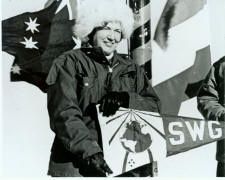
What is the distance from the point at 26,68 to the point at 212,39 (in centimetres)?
121

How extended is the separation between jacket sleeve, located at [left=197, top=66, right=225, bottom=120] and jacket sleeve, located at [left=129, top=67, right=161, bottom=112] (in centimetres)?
29

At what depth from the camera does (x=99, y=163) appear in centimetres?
248

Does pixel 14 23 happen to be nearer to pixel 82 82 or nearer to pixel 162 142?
pixel 82 82

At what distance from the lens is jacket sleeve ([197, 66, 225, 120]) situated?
2.63m

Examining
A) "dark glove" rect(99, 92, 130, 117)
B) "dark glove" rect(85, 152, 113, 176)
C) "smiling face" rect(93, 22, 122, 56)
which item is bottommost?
"dark glove" rect(85, 152, 113, 176)

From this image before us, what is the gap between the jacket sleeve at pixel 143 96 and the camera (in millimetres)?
2586

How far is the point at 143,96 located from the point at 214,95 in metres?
0.47

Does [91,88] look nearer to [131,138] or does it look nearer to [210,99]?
[131,138]

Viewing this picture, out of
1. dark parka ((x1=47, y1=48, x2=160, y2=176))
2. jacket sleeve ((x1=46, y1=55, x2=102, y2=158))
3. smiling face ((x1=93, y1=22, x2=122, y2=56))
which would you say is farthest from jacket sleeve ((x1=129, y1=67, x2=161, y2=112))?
jacket sleeve ((x1=46, y1=55, x2=102, y2=158))

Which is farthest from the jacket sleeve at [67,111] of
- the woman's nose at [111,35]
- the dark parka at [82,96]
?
the woman's nose at [111,35]

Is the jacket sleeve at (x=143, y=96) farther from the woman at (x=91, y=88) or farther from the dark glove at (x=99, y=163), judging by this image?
the dark glove at (x=99, y=163)

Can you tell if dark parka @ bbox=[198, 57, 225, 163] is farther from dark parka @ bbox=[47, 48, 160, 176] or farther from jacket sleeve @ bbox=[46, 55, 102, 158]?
jacket sleeve @ bbox=[46, 55, 102, 158]

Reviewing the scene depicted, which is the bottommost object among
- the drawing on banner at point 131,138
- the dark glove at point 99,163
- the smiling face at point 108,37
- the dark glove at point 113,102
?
the dark glove at point 99,163

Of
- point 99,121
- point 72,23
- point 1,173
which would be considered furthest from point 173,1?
point 1,173
